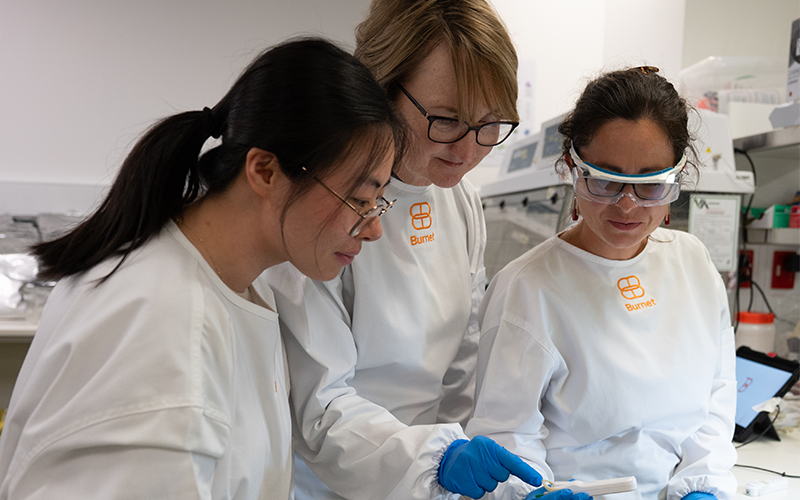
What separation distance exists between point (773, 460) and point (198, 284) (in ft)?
5.19

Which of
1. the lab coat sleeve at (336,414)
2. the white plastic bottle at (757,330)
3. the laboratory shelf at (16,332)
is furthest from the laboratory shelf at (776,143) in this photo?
the laboratory shelf at (16,332)

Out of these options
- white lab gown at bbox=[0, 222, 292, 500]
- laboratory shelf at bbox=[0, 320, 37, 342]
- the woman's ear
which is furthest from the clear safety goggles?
laboratory shelf at bbox=[0, 320, 37, 342]

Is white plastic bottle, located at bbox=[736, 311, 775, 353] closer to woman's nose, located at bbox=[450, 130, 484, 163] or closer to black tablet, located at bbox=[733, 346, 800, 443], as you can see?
black tablet, located at bbox=[733, 346, 800, 443]

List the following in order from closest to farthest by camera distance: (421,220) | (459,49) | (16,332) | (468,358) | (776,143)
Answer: (459,49) → (421,220) → (468,358) → (16,332) → (776,143)

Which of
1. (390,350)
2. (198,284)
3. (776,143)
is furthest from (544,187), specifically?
(198,284)

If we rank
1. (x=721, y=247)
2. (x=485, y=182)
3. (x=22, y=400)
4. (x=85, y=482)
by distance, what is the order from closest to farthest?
(x=85, y=482) < (x=22, y=400) < (x=721, y=247) < (x=485, y=182)

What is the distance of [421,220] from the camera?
1309 millimetres

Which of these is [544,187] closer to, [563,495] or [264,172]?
[563,495]

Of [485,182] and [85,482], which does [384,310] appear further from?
[485,182]

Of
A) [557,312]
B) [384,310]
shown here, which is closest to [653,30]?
[557,312]

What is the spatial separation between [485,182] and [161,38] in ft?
6.27

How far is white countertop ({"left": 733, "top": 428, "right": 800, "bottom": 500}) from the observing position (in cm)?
127

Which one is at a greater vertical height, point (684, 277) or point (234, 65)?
point (234, 65)

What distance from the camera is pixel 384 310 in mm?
1188
